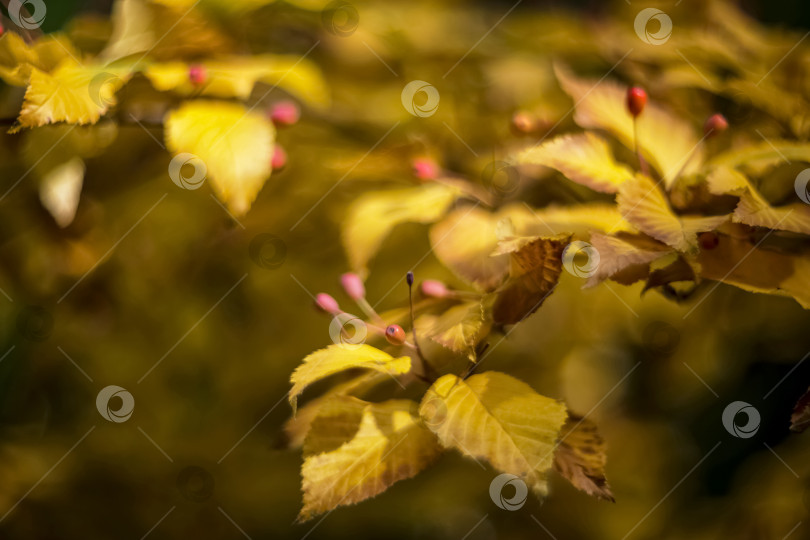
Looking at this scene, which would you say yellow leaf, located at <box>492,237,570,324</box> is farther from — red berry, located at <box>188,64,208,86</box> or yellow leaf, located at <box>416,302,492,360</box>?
red berry, located at <box>188,64,208,86</box>

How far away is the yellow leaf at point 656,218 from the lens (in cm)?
40

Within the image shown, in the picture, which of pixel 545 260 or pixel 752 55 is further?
pixel 752 55

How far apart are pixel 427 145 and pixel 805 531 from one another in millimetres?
514

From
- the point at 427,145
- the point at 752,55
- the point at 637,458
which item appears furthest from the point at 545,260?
the point at 752,55

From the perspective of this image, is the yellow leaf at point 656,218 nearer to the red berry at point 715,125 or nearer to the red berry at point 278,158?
the red berry at point 715,125

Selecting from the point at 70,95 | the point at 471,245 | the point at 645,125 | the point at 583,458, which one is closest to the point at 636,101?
the point at 645,125

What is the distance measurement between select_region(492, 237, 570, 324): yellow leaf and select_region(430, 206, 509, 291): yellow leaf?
0.06 feet

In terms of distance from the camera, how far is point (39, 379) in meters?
0.71

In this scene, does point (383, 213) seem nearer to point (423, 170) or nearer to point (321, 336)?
point (423, 170)

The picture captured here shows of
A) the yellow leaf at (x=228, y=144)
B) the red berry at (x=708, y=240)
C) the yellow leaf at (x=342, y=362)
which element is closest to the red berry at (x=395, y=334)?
the yellow leaf at (x=342, y=362)

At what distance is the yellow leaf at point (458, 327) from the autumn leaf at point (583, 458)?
0.32 feet

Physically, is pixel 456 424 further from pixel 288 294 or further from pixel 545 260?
pixel 288 294

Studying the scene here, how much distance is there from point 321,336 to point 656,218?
35cm

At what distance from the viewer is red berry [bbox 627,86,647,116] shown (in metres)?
0.51
